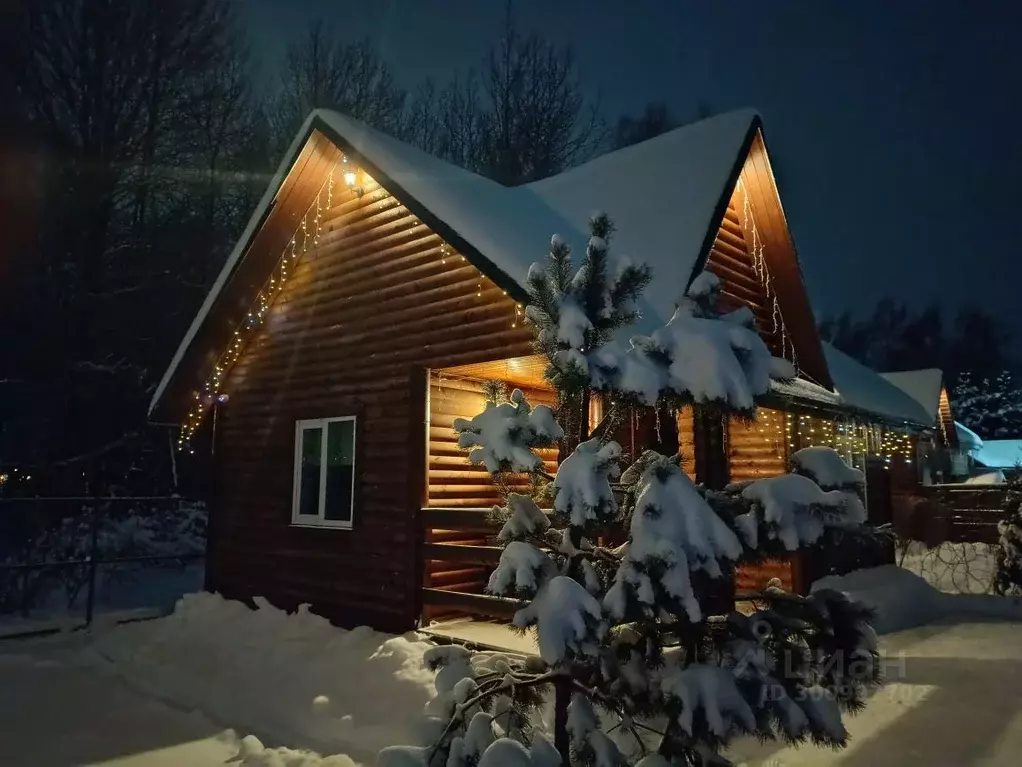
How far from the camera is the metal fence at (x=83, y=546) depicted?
10328 millimetres

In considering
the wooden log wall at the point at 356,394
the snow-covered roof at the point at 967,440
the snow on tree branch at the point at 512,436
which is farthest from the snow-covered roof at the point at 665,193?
the snow-covered roof at the point at 967,440

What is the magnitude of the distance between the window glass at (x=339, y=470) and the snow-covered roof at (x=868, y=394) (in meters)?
6.55

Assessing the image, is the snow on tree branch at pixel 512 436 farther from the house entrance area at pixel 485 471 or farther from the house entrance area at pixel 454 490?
the house entrance area at pixel 454 490

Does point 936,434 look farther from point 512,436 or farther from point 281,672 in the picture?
point 512,436

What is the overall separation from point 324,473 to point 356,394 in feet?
3.74

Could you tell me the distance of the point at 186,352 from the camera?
1052cm

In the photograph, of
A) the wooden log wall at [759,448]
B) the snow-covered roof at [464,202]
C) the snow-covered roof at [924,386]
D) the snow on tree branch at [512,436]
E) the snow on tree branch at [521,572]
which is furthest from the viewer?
the snow-covered roof at [924,386]

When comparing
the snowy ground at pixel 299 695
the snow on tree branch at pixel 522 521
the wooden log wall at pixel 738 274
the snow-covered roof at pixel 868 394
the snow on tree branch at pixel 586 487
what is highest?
the wooden log wall at pixel 738 274

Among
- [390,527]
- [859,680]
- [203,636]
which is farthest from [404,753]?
[203,636]

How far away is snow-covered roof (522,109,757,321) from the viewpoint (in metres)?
8.22

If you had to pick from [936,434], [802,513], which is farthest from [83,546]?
[936,434]

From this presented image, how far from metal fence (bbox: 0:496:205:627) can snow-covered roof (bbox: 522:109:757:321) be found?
6806mm

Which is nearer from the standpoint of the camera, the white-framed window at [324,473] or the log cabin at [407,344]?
the log cabin at [407,344]

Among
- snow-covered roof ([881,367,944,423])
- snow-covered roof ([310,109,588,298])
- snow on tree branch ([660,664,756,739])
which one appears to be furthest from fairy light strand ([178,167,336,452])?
snow-covered roof ([881,367,944,423])
